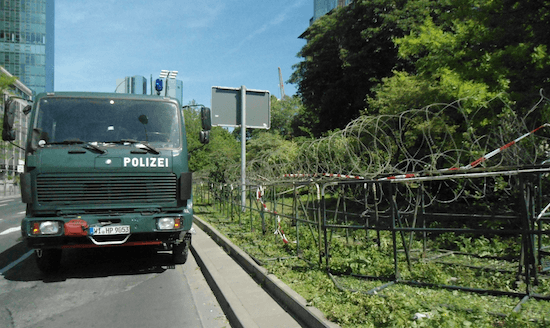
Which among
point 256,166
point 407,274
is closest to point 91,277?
point 407,274

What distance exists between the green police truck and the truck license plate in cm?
1

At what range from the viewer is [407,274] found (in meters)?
5.60

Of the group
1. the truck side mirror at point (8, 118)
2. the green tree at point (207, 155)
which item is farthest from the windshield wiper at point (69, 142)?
the green tree at point (207, 155)

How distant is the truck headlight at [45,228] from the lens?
6047 millimetres

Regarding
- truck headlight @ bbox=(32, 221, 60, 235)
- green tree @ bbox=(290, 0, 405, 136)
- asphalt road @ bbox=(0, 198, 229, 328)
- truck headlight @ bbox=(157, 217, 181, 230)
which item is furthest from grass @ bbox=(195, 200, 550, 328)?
green tree @ bbox=(290, 0, 405, 136)

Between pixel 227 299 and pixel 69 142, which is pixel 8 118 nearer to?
pixel 69 142

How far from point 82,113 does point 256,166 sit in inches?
290

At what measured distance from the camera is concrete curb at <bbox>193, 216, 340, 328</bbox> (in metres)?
4.05

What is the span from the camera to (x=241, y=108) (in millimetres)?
13820

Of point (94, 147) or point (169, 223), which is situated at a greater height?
point (94, 147)

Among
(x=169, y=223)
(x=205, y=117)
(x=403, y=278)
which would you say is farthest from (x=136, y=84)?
(x=403, y=278)

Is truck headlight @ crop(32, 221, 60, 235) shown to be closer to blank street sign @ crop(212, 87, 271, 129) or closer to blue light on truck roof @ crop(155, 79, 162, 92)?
blue light on truck roof @ crop(155, 79, 162, 92)

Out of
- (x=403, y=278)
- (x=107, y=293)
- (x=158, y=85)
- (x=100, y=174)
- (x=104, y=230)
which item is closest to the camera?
(x=403, y=278)

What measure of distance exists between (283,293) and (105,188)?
320cm
